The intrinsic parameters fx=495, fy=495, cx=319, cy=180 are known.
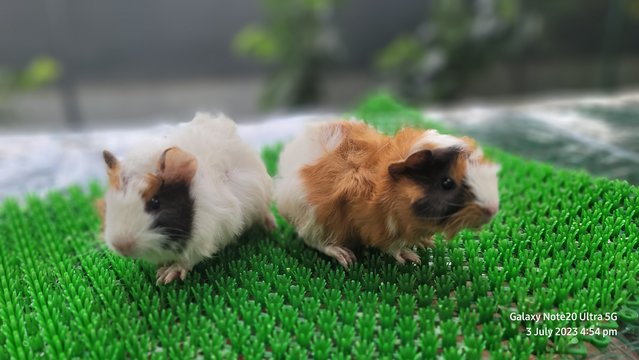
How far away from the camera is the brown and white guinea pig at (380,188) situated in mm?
1286

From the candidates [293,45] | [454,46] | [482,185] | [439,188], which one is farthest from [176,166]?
[454,46]

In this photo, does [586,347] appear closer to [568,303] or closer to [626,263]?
[568,303]

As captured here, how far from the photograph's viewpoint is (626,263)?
1.40m

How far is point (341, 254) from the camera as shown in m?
1.54

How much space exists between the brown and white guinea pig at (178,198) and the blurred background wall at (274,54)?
10.2 ft

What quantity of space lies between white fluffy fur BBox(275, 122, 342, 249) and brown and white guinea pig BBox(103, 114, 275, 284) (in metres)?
0.11

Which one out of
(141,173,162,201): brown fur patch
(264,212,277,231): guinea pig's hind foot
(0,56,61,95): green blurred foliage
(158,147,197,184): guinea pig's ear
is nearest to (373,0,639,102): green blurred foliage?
(0,56,61,95): green blurred foliage

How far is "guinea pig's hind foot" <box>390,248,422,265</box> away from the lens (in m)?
1.49

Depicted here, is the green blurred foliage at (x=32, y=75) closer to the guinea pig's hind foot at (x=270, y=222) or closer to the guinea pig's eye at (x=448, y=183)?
the guinea pig's hind foot at (x=270, y=222)

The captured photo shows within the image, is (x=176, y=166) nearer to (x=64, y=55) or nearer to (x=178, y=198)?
(x=178, y=198)

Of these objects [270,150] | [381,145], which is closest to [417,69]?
[270,150]

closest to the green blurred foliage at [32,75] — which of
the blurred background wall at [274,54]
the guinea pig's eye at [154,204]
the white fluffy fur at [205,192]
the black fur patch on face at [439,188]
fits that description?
the blurred background wall at [274,54]

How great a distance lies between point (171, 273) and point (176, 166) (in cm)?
33

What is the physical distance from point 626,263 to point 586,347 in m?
0.35
